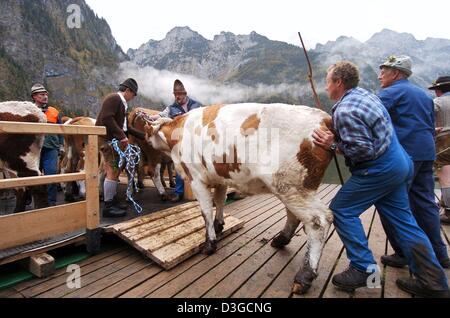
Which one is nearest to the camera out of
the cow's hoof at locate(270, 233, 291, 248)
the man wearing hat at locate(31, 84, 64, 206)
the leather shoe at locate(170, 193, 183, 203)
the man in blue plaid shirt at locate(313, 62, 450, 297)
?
the man in blue plaid shirt at locate(313, 62, 450, 297)

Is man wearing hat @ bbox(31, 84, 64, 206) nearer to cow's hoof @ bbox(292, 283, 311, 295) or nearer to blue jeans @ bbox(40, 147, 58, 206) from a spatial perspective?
blue jeans @ bbox(40, 147, 58, 206)

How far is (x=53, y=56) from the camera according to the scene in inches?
4658

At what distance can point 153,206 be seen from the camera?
5559mm

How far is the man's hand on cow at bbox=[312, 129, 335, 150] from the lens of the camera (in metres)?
2.82

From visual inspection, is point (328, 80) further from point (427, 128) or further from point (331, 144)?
point (427, 128)

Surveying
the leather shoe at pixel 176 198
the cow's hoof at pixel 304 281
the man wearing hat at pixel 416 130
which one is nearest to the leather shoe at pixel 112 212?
the leather shoe at pixel 176 198

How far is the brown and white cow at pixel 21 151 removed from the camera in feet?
13.9

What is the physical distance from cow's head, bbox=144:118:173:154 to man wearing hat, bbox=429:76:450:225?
436 cm

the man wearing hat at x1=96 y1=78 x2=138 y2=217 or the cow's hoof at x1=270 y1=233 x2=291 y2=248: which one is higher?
the man wearing hat at x1=96 y1=78 x2=138 y2=217

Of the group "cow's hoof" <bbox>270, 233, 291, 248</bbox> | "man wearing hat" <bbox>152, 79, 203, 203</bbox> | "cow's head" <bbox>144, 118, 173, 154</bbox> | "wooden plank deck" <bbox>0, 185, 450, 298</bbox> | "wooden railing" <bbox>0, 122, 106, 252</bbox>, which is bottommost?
"wooden plank deck" <bbox>0, 185, 450, 298</bbox>

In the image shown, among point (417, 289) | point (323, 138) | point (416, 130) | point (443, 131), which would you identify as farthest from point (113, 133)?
point (443, 131)

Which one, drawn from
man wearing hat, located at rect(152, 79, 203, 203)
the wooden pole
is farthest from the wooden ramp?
man wearing hat, located at rect(152, 79, 203, 203)

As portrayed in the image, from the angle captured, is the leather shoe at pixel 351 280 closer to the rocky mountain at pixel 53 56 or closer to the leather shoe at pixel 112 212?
the leather shoe at pixel 112 212

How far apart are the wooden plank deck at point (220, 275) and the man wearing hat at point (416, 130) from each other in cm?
70
